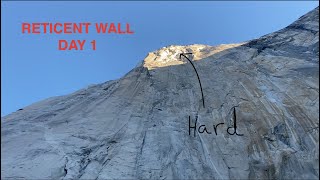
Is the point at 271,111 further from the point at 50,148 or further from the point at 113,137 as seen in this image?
the point at 50,148

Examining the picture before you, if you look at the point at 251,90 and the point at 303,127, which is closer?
the point at 303,127

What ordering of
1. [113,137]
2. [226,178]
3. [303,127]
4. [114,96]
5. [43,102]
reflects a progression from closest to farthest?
[226,178] → [303,127] → [113,137] → [114,96] → [43,102]

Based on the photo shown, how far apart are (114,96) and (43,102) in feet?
14.3

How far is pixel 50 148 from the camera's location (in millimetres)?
18109

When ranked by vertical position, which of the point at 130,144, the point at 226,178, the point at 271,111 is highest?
the point at 271,111

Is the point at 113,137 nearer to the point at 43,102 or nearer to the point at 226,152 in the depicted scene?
the point at 226,152

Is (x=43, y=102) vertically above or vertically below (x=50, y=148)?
above

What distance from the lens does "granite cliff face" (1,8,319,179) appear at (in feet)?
55.0

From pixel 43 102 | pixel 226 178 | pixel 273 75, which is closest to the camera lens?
pixel 226 178

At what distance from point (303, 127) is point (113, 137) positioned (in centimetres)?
759

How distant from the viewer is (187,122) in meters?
19.1

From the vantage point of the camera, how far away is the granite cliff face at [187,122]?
16750 mm

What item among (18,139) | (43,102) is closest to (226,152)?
(18,139)

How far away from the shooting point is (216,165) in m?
17.0
